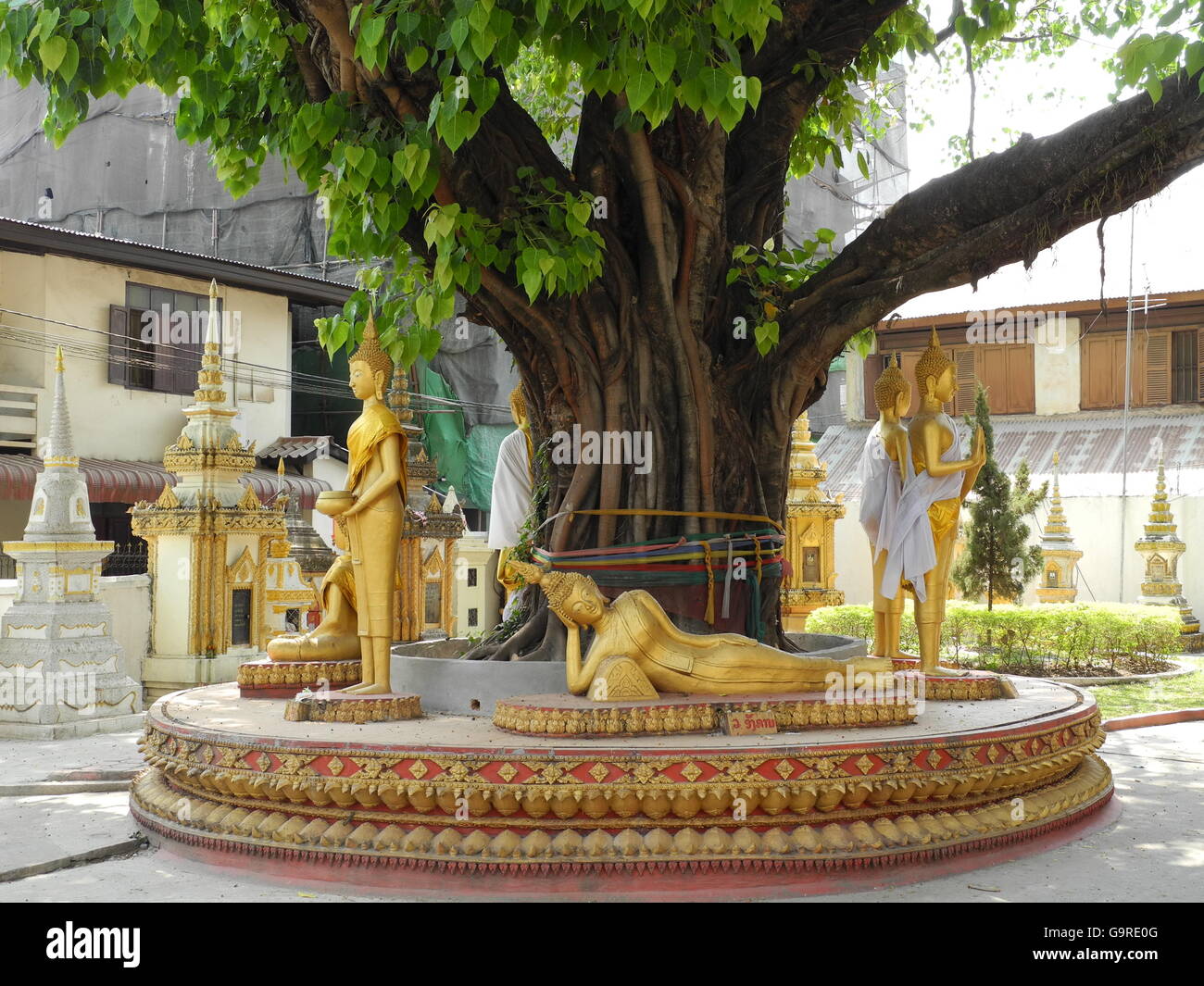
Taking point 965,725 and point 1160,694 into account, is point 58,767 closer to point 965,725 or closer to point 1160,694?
point 965,725

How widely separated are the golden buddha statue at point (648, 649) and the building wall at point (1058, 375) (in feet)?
73.0

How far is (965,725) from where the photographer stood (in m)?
5.92

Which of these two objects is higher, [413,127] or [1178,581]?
[413,127]

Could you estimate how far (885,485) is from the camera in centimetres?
736

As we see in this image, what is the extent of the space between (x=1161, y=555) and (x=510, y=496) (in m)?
17.4

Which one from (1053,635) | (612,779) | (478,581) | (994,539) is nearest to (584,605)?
(612,779)

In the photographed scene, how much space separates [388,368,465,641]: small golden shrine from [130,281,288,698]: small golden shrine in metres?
1.81

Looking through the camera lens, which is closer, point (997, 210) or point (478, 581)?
point (997, 210)

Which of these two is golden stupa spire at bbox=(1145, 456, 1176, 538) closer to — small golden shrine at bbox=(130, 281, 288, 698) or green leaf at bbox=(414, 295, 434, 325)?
small golden shrine at bbox=(130, 281, 288, 698)

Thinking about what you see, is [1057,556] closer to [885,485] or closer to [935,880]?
[885,485]

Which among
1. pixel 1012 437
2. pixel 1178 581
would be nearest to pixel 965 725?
pixel 1178 581

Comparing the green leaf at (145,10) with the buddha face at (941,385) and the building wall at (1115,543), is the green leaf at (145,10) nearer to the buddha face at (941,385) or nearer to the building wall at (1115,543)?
the buddha face at (941,385)

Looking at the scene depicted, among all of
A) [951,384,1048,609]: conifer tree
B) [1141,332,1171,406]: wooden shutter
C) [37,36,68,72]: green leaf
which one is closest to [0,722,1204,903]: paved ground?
[37,36,68,72]: green leaf

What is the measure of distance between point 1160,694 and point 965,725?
9.02 m
